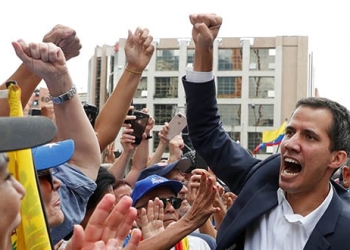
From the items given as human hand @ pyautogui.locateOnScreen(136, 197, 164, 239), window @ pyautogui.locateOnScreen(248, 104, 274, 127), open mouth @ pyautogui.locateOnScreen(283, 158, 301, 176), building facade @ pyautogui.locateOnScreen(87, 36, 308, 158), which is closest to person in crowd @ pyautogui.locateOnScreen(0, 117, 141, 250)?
open mouth @ pyautogui.locateOnScreen(283, 158, 301, 176)

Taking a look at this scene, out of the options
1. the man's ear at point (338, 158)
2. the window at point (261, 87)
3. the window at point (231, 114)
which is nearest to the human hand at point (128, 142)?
the man's ear at point (338, 158)

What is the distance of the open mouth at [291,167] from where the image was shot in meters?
2.51

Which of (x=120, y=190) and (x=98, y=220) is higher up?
(x=98, y=220)

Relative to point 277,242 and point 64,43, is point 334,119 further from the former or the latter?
point 64,43

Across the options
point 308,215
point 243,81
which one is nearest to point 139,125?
point 308,215

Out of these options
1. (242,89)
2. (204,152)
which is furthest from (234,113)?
(204,152)

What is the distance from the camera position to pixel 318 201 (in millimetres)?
2529

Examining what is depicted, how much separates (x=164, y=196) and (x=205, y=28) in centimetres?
111

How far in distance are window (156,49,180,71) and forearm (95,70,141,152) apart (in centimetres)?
4947

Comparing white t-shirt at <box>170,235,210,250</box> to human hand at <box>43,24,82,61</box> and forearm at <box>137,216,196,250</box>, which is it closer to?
forearm at <box>137,216,196,250</box>

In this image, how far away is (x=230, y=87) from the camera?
2003 inches

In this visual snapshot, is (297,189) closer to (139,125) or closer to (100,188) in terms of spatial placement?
(100,188)

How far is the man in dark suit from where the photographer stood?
8.05 feet

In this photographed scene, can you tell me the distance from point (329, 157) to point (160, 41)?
51.5 m
